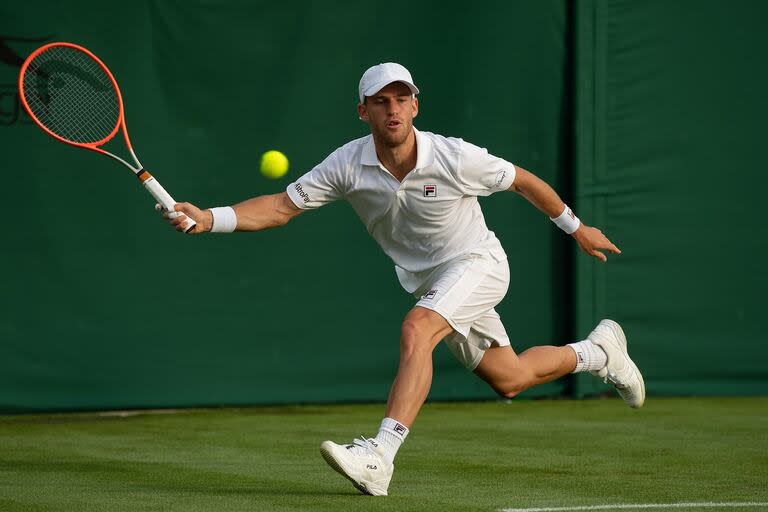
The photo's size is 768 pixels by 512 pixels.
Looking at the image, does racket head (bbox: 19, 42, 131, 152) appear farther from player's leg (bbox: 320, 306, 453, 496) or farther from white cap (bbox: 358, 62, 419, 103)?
player's leg (bbox: 320, 306, 453, 496)

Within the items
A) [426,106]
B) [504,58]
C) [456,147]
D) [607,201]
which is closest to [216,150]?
[426,106]

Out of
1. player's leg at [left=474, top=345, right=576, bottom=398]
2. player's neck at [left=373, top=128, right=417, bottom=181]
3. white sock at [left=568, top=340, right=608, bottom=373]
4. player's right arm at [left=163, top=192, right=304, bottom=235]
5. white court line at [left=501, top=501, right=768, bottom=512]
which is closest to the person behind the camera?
white court line at [left=501, top=501, right=768, bottom=512]

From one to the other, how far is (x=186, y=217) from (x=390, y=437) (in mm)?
975

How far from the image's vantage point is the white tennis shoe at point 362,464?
411 centimetres

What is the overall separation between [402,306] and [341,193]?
2973mm

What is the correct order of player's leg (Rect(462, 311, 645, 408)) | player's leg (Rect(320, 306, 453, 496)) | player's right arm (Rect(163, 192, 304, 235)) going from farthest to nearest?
player's leg (Rect(462, 311, 645, 408)) → player's right arm (Rect(163, 192, 304, 235)) → player's leg (Rect(320, 306, 453, 496))

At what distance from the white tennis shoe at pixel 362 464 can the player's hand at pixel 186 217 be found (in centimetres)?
87

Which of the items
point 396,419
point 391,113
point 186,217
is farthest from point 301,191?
point 396,419

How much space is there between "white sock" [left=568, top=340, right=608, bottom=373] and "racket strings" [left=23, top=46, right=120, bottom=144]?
88.1 inches

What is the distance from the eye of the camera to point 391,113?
15.5 feet

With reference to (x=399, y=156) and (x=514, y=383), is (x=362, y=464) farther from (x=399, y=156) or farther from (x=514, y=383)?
(x=514, y=383)

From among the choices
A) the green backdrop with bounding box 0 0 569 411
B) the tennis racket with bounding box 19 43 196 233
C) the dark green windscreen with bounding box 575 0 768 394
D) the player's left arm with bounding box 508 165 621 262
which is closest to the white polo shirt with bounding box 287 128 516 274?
the player's left arm with bounding box 508 165 621 262

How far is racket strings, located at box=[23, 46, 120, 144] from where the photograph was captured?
19.8ft

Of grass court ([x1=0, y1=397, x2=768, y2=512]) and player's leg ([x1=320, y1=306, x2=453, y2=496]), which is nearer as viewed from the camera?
player's leg ([x1=320, y1=306, x2=453, y2=496])
